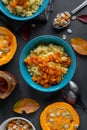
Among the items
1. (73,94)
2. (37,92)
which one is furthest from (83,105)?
(37,92)

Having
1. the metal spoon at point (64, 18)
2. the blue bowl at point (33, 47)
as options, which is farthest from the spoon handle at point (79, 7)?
the blue bowl at point (33, 47)

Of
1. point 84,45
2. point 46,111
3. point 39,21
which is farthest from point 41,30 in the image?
point 46,111

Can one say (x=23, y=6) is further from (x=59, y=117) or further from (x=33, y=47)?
(x=59, y=117)

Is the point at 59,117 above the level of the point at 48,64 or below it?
below

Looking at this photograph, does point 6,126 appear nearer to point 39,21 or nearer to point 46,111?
point 46,111

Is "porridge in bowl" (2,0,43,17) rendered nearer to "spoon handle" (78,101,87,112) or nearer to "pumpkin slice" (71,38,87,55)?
"pumpkin slice" (71,38,87,55)

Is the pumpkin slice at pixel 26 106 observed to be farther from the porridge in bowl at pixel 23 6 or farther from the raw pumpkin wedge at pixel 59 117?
the porridge in bowl at pixel 23 6
